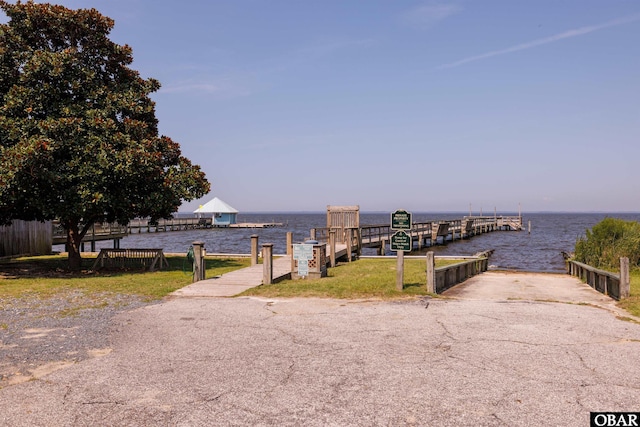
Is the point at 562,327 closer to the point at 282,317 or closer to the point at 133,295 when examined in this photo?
the point at 282,317

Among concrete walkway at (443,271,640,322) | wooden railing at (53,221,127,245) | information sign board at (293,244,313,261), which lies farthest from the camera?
wooden railing at (53,221,127,245)

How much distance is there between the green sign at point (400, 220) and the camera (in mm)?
12922

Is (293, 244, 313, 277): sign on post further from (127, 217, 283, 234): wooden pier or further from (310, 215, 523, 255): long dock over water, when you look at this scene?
(127, 217, 283, 234): wooden pier

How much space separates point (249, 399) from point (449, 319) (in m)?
5.36

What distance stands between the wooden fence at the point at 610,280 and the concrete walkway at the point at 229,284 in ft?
31.9

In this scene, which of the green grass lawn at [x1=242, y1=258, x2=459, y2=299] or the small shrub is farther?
the small shrub

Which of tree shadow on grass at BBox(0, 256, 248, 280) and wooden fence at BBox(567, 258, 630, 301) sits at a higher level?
wooden fence at BBox(567, 258, 630, 301)

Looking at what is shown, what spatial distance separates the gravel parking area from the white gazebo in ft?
264

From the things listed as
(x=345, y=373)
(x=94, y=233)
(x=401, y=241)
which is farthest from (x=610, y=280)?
(x=94, y=233)

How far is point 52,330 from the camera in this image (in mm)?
8375

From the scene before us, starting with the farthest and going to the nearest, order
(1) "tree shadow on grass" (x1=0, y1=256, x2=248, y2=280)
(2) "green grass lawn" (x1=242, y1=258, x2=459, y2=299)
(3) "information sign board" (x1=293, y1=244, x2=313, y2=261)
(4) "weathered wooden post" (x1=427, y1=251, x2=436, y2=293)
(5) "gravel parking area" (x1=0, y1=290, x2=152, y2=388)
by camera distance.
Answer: (1) "tree shadow on grass" (x1=0, y1=256, x2=248, y2=280) < (3) "information sign board" (x1=293, y1=244, x2=313, y2=261) < (4) "weathered wooden post" (x1=427, y1=251, x2=436, y2=293) < (2) "green grass lawn" (x1=242, y1=258, x2=459, y2=299) < (5) "gravel parking area" (x1=0, y1=290, x2=152, y2=388)

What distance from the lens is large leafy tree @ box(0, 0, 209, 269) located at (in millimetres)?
15641

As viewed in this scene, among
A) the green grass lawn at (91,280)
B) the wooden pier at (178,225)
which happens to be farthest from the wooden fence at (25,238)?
the wooden pier at (178,225)

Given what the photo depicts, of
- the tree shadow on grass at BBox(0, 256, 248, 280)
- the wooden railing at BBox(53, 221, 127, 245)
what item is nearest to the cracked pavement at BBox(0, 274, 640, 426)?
the tree shadow on grass at BBox(0, 256, 248, 280)
